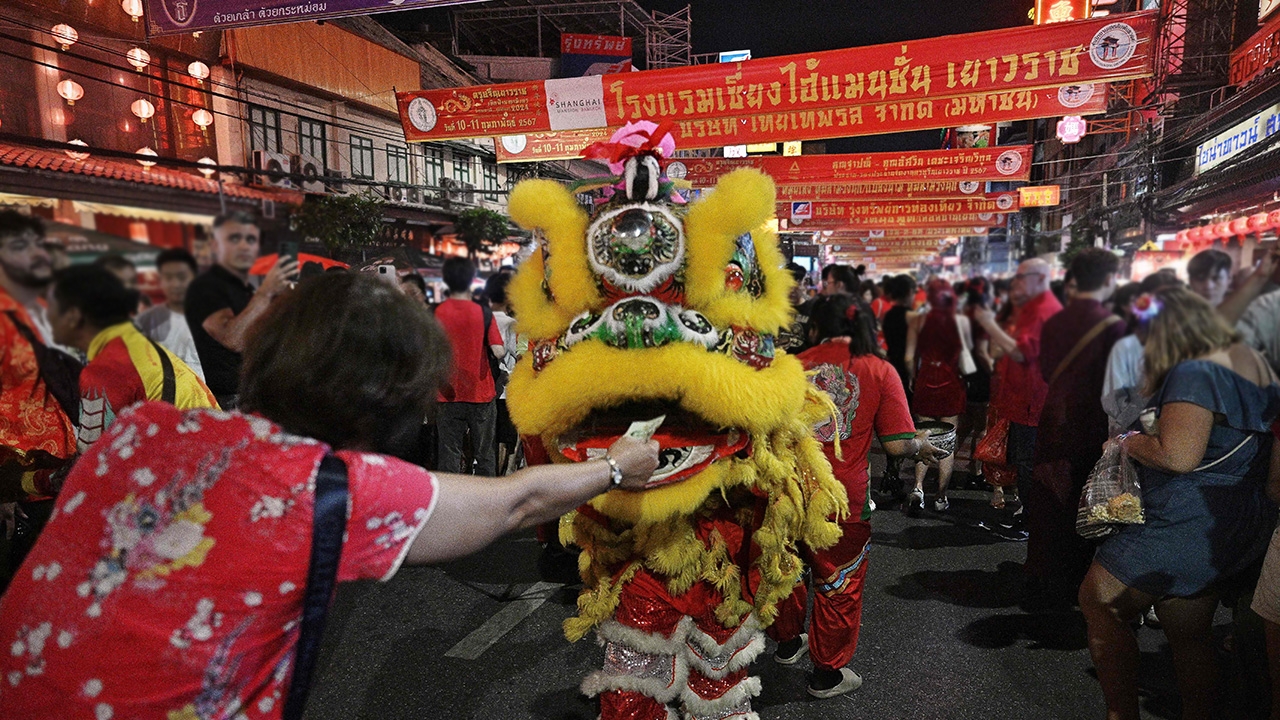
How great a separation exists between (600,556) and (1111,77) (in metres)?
5.67

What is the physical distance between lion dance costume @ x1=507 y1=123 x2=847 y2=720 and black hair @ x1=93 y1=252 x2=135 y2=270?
100 cm

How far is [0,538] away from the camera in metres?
2.55

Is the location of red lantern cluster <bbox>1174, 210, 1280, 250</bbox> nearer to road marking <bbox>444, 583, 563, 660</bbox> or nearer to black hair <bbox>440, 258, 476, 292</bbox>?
road marking <bbox>444, 583, 563, 660</bbox>

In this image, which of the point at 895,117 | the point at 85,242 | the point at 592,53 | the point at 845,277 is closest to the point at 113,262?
the point at 85,242

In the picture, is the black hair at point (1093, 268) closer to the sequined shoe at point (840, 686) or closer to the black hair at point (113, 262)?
the black hair at point (113, 262)

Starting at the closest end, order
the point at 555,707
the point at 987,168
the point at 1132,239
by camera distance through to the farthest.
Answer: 1. the point at 1132,239
2. the point at 555,707
3. the point at 987,168

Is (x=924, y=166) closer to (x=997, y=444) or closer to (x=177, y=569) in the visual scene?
(x=997, y=444)

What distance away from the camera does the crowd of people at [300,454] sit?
1012mm

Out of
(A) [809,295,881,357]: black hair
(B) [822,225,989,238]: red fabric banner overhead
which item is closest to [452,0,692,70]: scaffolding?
(B) [822,225,989,238]: red fabric banner overhead

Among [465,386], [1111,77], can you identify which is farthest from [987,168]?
[465,386]

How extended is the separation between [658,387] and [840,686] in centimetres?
174

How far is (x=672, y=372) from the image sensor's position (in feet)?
6.00

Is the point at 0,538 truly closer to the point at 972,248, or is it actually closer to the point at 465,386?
the point at 465,386

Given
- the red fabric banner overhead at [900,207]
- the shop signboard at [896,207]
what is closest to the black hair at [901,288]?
the shop signboard at [896,207]
